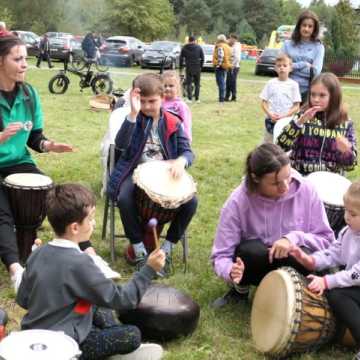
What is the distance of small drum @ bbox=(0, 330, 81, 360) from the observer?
2186 mm

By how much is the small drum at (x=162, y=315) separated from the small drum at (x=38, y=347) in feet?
2.97

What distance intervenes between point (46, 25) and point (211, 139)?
2998cm

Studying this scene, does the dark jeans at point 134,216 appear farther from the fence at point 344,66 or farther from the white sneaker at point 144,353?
the fence at point 344,66

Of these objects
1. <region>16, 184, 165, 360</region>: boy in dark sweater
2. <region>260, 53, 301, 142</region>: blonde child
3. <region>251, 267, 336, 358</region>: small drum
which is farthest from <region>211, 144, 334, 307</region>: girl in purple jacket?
<region>260, 53, 301, 142</region>: blonde child

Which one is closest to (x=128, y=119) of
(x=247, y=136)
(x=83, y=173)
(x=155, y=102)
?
(x=155, y=102)

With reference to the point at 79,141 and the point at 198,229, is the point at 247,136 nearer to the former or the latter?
the point at 79,141

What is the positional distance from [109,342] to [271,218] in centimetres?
126

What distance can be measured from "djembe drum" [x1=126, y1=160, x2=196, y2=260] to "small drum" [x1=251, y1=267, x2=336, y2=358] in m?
0.92

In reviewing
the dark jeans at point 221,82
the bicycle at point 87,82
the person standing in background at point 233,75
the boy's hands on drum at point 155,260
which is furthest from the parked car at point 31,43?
the boy's hands on drum at point 155,260

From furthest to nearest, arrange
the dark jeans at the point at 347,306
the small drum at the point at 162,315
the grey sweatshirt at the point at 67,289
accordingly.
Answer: the small drum at the point at 162,315
the dark jeans at the point at 347,306
the grey sweatshirt at the point at 67,289

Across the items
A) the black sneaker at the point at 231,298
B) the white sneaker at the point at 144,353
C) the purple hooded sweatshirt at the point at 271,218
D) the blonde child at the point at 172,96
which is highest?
the blonde child at the point at 172,96

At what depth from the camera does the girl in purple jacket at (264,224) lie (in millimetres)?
3412

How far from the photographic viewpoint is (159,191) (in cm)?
386

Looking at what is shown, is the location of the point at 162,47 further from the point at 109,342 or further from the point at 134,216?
the point at 109,342
